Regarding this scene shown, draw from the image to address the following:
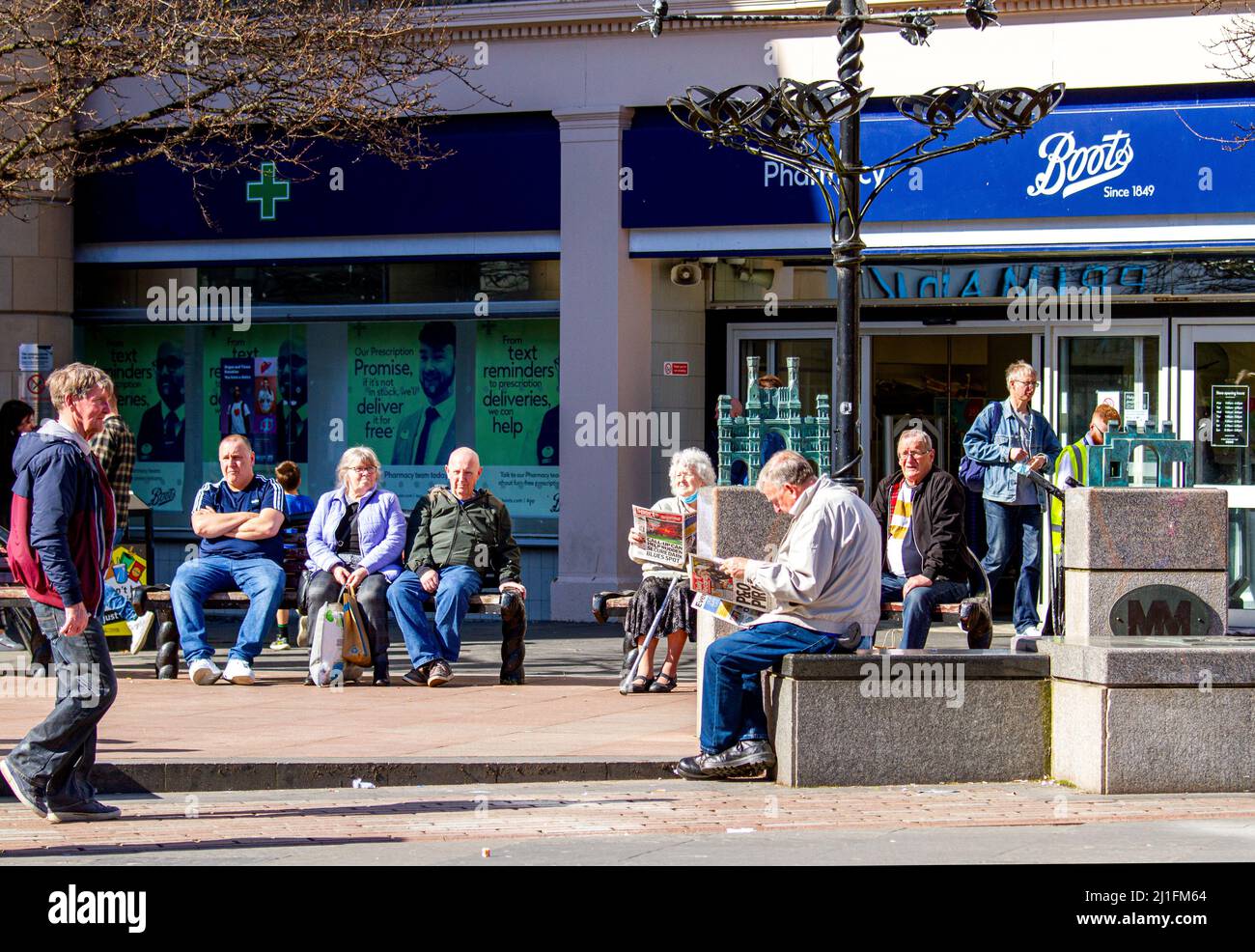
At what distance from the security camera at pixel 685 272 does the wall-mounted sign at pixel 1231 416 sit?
4589 millimetres

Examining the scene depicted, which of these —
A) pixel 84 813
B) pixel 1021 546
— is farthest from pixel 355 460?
pixel 1021 546

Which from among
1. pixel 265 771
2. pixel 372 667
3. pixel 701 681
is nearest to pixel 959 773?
pixel 701 681

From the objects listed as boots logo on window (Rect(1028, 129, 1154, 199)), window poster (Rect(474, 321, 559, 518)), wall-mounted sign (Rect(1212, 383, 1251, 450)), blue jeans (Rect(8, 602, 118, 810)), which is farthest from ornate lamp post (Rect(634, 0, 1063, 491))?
window poster (Rect(474, 321, 559, 518))

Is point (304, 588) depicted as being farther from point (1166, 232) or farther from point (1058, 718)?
Answer: point (1166, 232)

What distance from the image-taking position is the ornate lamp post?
9.06 metres

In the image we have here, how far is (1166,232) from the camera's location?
14406 mm

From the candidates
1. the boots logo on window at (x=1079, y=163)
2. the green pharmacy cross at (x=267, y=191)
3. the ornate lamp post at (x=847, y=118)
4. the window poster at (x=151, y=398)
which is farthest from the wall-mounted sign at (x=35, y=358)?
the boots logo on window at (x=1079, y=163)

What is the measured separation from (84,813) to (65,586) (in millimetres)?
968

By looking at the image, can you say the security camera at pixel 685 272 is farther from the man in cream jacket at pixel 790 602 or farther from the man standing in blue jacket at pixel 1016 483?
the man in cream jacket at pixel 790 602

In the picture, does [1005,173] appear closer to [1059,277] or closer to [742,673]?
[1059,277]

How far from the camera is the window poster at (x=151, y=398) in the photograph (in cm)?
1750

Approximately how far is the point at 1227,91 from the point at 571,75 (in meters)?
5.55

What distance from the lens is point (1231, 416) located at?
1466 centimetres

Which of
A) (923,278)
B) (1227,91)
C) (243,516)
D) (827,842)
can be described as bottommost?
(827,842)
